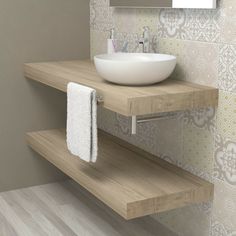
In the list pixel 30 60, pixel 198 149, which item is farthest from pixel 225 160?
pixel 30 60

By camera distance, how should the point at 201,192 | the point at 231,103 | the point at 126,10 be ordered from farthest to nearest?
the point at 126,10, the point at 201,192, the point at 231,103

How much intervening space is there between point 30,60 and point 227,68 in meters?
1.53

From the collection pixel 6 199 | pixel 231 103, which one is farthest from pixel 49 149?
pixel 231 103

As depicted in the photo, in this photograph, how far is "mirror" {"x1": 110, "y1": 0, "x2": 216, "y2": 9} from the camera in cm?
203

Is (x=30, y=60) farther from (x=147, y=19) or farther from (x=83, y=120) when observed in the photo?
(x=83, y=120)

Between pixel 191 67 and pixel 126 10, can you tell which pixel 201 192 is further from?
pixel 126 10

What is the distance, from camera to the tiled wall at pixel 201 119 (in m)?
2.03

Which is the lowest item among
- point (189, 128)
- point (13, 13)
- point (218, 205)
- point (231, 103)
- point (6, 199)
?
point (6, 199)

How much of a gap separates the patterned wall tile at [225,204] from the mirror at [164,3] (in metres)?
0.82

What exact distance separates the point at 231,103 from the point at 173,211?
31.1 inches

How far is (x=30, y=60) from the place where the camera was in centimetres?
309

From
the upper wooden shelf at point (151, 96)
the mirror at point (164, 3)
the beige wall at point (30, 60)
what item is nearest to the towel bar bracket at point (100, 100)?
the upper wooden shelf at point (151, 96)

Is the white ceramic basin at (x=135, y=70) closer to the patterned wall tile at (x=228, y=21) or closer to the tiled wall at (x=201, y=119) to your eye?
the tiled wall at (x=201, y=119)

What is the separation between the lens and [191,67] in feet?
7.38
